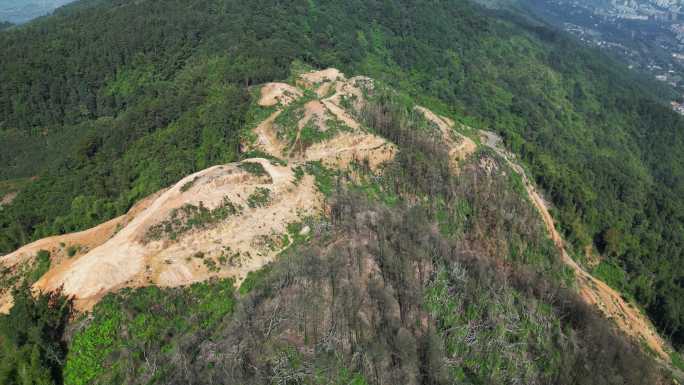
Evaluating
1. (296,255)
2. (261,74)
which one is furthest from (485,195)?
(261,74)

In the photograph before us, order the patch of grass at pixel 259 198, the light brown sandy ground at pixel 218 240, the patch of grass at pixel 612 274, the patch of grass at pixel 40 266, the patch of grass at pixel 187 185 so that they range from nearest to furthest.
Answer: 1. the light brown sandy ground at pixel 218 240
2. the patch of grass at pixel 40 266
3. the patch of grass at pixel 187 185
4. the patch of grass at pixel 259 198
5. the patch of grass at pixel 612 274

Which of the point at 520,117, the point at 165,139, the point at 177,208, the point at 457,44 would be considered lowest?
the point at 520,117

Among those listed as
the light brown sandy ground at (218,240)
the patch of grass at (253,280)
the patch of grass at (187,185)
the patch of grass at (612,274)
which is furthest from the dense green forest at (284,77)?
the patch of grass at (253,280)

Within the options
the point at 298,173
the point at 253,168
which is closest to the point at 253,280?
the point at 253,168

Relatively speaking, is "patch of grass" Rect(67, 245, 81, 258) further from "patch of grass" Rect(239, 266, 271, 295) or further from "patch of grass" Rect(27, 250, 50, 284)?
"patch of grass" Rect(239, 266, 271, 295)

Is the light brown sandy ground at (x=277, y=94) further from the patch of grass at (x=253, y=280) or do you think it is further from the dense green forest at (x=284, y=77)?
the patch of grass at (x=253, y=280)

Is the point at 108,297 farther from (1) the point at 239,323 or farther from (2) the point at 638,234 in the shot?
(2) the point at 638,234
